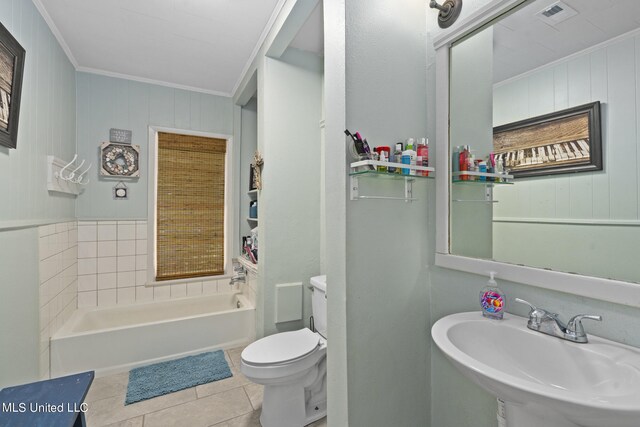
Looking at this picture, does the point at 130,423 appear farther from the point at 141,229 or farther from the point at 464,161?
the point at 464,161

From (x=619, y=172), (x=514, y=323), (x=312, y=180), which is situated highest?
(x=312, y=180)

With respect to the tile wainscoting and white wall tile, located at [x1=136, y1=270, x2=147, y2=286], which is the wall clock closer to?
the tile wainscoting

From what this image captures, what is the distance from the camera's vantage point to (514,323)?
1.03 metres

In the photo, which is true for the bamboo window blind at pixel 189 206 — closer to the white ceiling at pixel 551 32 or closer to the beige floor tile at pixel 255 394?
the beige floor tile at pixel 255 394

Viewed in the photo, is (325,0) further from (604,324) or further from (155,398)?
(155,398)

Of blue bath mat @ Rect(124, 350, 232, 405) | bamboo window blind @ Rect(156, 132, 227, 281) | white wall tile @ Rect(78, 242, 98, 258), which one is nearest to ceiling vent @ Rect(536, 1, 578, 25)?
blue bath mat @ Rect(124, 350, 232, 405)

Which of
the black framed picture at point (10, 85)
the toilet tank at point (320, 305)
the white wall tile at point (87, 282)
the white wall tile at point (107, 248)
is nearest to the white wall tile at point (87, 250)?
A: the white wall tile at point (107, 248)

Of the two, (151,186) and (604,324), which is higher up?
(151,186)

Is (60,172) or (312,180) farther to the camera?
(312,180)

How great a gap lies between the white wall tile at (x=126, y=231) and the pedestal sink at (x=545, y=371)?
2987 millimetres

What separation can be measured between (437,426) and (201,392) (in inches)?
61.0

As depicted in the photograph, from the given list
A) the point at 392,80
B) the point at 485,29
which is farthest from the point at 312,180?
the point at 485,29

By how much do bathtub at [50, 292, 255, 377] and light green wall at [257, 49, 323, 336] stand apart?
1.26 feet

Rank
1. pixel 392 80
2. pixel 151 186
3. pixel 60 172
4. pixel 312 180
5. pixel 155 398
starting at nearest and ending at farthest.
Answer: pixel 392 80 < pixel 155 398 < pixel 60 172 < pixel 312 180 < pixel 151 186
